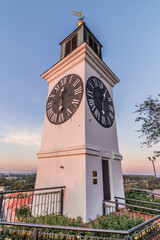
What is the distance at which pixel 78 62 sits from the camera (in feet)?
24.0

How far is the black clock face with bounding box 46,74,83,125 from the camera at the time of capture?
645 cm

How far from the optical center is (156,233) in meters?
2.77

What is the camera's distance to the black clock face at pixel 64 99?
645 centimetres

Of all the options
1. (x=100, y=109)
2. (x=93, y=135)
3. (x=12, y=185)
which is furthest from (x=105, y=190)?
(x=12, y=185)

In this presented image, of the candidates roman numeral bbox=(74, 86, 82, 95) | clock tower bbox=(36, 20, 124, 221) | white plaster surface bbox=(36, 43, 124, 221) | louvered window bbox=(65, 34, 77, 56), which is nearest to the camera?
white plaster surface bbox=(36, 43, 124, 221)

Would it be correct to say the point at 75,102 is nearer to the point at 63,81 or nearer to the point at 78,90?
the point at 78,90

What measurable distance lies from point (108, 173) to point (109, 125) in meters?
2.61

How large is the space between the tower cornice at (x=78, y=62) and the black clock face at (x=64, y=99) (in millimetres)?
858

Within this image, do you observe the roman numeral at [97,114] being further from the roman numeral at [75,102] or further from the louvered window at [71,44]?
the louvered window at [71,44]

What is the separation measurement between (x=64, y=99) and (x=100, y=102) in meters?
2.06

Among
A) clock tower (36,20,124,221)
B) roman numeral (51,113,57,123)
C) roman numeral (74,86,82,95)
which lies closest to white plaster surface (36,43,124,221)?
clock tower (36,20,124,221)

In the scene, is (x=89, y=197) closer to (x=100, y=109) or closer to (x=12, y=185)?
(x=100, y=109)

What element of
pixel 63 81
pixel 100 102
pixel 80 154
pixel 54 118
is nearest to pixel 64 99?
pixel 54 118

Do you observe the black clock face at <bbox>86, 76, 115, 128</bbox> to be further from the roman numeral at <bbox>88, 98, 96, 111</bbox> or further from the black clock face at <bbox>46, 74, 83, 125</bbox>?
the black clock face at <bbox>46, 74, 83, 125</bbox>
